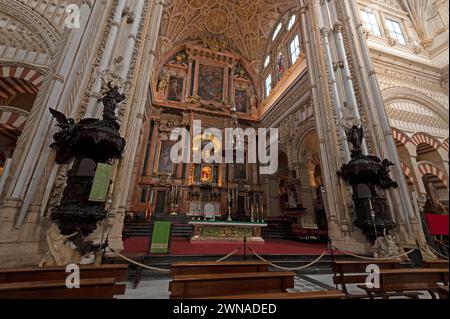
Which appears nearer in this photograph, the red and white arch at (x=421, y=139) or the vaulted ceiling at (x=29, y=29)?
the vaulted ceiling at (x=29, y=29)

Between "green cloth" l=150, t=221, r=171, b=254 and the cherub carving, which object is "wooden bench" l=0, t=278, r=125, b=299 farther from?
the cherub carving

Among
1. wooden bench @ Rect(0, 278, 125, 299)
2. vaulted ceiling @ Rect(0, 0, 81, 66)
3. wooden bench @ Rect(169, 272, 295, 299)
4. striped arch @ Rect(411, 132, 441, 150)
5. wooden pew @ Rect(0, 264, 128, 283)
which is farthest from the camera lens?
striped arch @ Rect(411, 132, 441, 150)

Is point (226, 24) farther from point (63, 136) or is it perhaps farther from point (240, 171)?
point (63, 136)

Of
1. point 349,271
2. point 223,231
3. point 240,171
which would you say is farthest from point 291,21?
point 349,271

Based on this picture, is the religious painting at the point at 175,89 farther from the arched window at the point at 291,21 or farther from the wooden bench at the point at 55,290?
the wooden bench at the point at 55,290

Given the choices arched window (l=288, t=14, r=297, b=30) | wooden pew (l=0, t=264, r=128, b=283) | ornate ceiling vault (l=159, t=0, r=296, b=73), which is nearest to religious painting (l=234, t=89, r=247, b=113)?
ornate ceiling vault (l=159, t=0, r=296, b=73)

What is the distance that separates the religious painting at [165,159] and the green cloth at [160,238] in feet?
32.8

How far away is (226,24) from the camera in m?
17.1

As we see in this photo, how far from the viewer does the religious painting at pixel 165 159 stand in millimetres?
14242

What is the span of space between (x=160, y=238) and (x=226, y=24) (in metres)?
19.1

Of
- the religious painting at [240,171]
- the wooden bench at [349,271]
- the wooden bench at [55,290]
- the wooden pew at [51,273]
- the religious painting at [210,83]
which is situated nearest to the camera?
the wooden bench at [55,290]

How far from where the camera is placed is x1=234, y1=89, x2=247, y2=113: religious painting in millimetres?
17594

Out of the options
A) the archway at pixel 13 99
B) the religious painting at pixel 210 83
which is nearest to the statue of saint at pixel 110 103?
the archway at pixel 13 99

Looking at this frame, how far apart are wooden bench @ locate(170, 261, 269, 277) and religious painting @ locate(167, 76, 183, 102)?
15693mm
